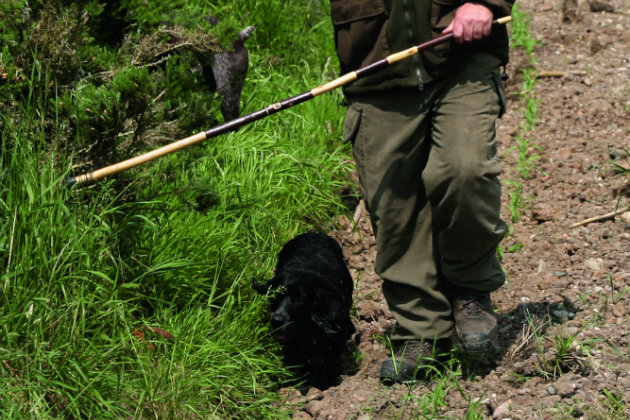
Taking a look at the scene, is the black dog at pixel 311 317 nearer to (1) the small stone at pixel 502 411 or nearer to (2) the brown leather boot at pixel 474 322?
(2) the brown leather boot at pixel 474 322

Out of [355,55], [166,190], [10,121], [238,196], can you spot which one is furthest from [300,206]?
[10,121]

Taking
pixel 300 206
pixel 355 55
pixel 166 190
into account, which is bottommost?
pixel 300 206

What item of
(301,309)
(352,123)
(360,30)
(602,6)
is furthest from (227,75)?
(602,6)

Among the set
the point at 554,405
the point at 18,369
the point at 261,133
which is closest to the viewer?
the point at 18,369

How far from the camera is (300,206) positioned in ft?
19.5

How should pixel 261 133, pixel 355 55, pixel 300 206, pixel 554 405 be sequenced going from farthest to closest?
pixel 261 133, pixel 300 206, pixel 355 55, pixel 554 405

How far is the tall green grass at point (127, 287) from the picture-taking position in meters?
3.64

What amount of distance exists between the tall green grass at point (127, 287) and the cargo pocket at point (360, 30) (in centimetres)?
89

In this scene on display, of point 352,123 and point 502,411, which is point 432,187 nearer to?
point 352,123

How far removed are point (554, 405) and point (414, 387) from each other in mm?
700

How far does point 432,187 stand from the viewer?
4180 mm

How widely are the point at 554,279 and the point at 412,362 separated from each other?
1.23 metres

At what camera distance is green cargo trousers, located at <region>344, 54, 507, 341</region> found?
414 cm

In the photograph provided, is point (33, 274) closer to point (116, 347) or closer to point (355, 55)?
point (116, 347)
